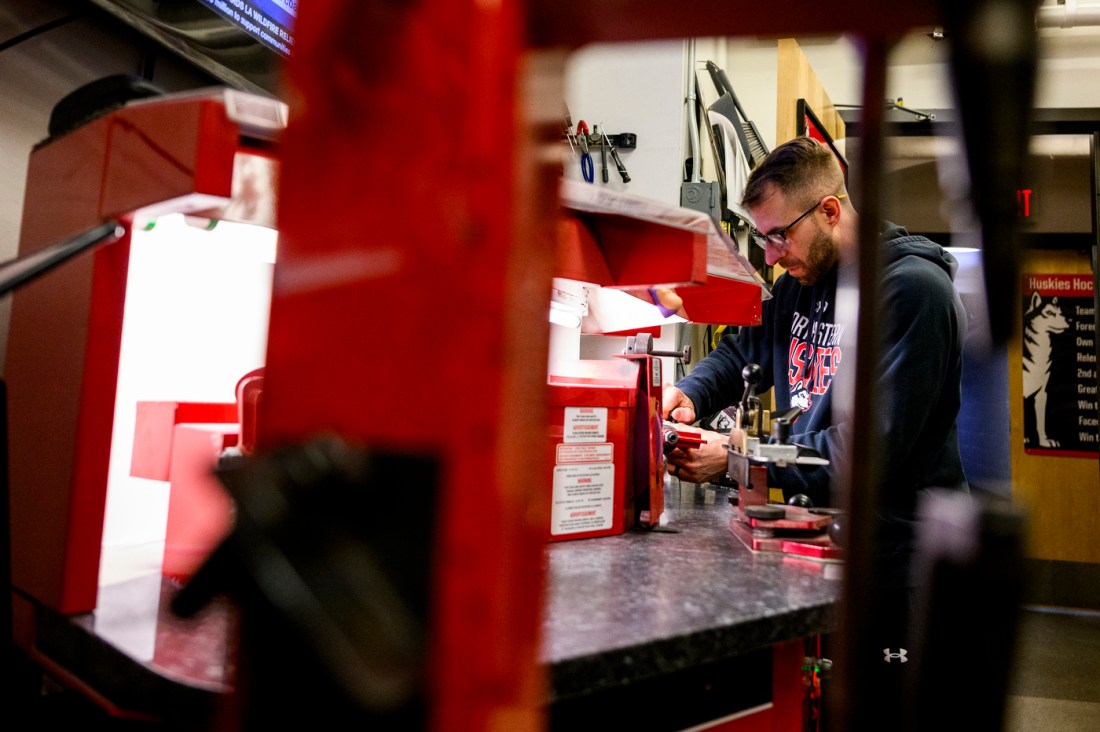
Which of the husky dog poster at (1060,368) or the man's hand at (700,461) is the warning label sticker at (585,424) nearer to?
the man's hand at (700,461)

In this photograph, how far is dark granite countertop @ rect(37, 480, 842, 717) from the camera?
59 centimetres

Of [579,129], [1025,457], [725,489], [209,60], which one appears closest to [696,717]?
[725,489]

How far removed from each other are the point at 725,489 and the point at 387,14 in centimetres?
185

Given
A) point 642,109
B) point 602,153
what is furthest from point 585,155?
point 642,109

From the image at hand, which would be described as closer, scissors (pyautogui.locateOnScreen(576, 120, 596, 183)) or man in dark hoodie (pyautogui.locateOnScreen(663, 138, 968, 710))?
man in dark hoodie (pyautogui.locateOnScreen(663, 138, 968, 710))

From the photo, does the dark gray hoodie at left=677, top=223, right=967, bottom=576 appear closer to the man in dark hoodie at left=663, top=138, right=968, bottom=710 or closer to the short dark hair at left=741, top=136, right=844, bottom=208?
the man in dark hoodie at left=663, top=138, right=968, bottom=710

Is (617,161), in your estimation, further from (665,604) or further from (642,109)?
(665,604)

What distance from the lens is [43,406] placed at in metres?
0.75

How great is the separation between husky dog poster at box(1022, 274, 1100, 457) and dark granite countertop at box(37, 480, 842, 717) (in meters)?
5.22

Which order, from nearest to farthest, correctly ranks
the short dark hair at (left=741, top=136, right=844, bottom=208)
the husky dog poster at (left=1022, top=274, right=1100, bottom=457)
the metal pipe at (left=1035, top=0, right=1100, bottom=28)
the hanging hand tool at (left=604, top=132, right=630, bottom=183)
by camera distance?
the short dark hair at (left=741, top=136, right=844, bottom=208), the hanging hand tool at (left=604, top=132, right=630, bottom=183), the metal pipe at (left=1035, top=0, right=1100, bottom=28), the husky dog poster at (left=1022, top=274, right=1100, bottom=457)

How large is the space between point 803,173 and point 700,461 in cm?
109

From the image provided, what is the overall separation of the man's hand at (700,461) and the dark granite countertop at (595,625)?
2.19 feet

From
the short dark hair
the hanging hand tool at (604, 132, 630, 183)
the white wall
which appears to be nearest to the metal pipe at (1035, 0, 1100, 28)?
the white wall

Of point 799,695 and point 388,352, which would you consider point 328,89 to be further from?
point 799,695
